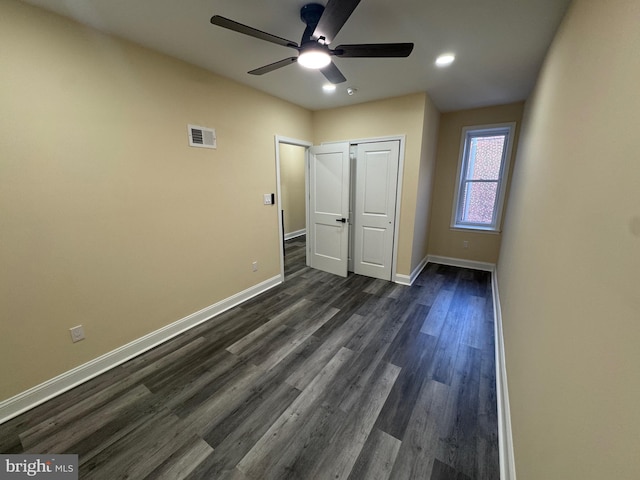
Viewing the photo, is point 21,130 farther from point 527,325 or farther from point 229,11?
point 527,325

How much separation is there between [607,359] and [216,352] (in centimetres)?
251

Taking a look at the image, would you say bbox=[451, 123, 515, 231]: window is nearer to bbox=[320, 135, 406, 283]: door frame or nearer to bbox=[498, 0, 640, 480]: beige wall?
bbox=[320, 135, 406, 283]: door frame

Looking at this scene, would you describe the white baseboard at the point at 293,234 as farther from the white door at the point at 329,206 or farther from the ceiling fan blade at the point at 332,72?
the ceiling fan blade at the point at 332,72

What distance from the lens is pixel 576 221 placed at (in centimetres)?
94

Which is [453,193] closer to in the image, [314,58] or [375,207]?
[375,207]

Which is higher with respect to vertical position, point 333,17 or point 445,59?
point 445,59

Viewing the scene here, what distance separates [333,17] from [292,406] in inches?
97.3

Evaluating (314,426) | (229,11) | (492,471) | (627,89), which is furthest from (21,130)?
(492,471)

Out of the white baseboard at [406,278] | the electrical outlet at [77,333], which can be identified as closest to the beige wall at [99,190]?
the electrical outlet at [77,333]

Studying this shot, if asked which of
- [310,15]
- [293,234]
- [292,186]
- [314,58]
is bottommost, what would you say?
[293,234]

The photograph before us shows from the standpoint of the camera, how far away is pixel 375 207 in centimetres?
373

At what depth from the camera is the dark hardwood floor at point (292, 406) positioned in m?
1.41

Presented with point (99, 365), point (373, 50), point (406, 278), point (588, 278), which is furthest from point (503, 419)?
point (99, 365)

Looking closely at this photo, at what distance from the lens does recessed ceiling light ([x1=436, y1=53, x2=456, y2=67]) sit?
219 cm
